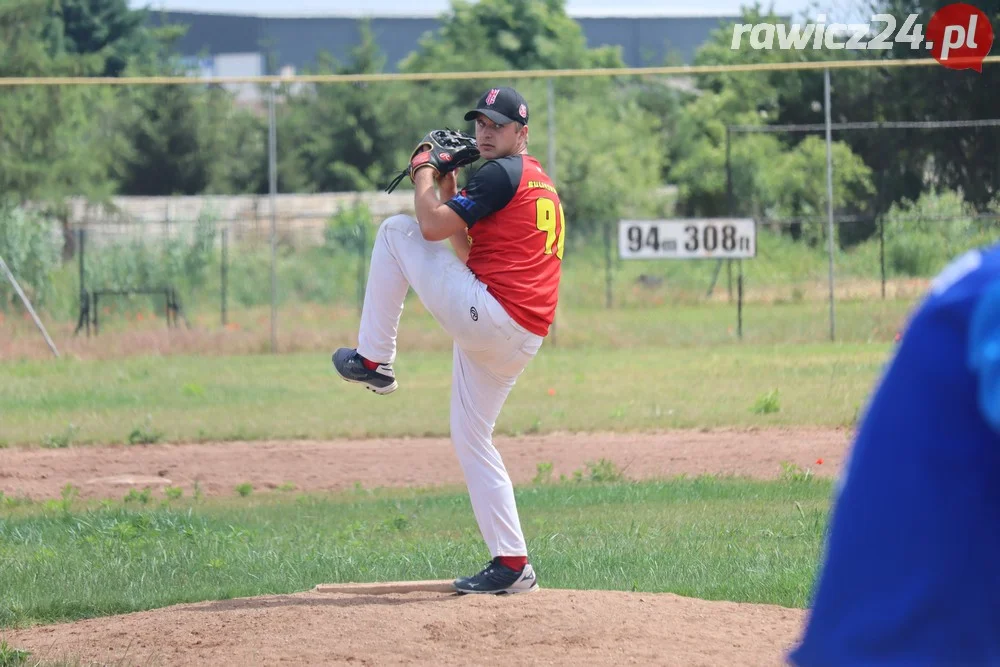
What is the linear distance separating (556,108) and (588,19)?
2665 cm

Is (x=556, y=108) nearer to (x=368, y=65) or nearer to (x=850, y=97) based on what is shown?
(x=368, y=65)

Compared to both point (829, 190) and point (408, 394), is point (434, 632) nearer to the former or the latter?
point (408, 394)

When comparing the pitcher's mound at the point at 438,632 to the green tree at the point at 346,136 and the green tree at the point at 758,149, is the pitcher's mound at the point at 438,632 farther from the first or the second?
the green tree at the point at 346,136

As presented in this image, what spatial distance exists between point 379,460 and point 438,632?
6.39 meters

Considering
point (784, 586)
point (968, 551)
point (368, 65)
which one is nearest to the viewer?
point (968, 551)

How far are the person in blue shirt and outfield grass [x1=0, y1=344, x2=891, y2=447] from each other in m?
10.7

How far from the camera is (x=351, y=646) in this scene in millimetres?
4824

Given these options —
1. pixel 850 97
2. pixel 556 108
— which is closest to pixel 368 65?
pixel 556 108

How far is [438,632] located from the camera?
196 inches

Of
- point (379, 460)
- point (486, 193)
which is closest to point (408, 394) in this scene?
point (379, 460)

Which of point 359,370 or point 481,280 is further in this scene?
point 359,370

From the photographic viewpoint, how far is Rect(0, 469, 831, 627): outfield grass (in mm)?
6297

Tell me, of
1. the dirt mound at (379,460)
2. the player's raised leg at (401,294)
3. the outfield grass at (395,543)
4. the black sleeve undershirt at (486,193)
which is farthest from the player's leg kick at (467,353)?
the dirt mound at (379,460)

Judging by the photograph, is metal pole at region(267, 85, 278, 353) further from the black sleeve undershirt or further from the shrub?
the black sleeve undershirt
